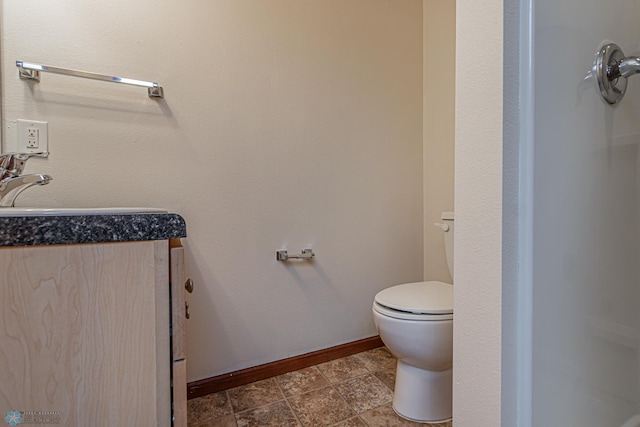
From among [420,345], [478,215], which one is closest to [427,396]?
[420,345]

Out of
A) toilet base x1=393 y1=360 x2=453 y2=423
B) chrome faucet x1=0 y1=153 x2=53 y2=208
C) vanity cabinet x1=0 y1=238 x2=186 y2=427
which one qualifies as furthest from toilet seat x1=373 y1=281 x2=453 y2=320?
chrome faucet x1=0 y1=153 x2=53 y2=208

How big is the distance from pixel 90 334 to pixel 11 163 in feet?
2.14

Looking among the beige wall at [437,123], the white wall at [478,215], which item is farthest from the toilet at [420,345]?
the beige wall at [437,123]

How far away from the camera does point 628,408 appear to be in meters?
0.77

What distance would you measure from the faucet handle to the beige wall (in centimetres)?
175

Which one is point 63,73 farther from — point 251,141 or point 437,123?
point 437,123

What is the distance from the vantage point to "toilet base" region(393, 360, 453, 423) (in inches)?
44.6

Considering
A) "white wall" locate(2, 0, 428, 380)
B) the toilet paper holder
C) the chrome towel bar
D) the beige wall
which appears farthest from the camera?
the beige wall

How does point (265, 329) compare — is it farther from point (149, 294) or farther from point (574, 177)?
point (574, 177)

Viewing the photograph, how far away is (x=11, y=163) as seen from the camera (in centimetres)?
79

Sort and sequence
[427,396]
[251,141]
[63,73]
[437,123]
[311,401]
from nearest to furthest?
[63,73]
[427,396]
[311,401]
[251,141]
[437,123]

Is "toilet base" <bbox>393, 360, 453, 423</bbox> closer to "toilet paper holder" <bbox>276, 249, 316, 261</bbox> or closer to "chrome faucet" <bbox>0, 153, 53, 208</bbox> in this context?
"toilet paper holder" <bbox>276, 249, 316, 261</bbox>

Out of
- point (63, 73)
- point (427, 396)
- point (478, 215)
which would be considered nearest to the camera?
point (478, 215)

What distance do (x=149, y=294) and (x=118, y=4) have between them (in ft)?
4.07
